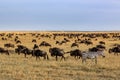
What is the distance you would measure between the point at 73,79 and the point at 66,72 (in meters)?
2.17

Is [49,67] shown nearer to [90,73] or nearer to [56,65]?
[56,65]

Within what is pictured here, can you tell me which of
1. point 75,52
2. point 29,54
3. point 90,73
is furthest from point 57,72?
point 29,54

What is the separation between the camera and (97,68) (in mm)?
21750

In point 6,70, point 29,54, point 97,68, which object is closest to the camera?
point 6,70

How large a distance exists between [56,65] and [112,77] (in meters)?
5.12

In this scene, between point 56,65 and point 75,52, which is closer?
point 56,65

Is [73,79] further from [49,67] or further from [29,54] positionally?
[29,54]

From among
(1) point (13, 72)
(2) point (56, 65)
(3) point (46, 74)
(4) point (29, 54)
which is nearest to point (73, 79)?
(3) point (46, 74)

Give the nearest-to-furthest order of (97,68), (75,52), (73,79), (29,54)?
(73,79), (97,68), (75,52), (29,54)

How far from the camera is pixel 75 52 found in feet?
92.3

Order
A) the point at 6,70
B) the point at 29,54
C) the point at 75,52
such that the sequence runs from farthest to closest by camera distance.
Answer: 1. the point at 29,54
2. the point at 75,52
3. the point at 6,70

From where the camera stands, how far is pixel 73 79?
17.8 meters

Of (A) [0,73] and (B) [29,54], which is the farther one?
(B) [29,54]

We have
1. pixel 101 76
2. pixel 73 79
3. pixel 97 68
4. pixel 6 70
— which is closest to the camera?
pixel 73 79
